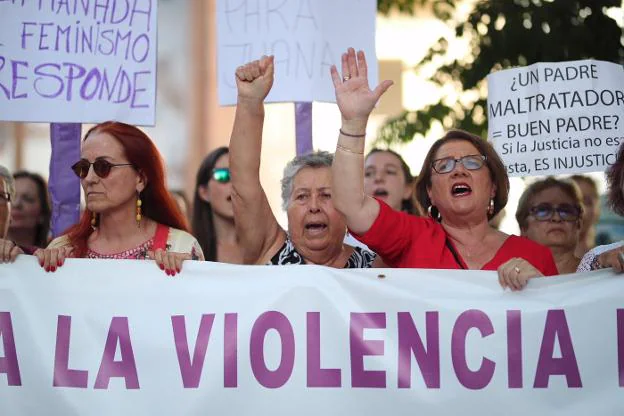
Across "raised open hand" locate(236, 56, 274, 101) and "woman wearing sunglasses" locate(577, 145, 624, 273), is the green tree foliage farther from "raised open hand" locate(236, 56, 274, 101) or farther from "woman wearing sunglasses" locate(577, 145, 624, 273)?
"raised open hand" locate(236, 56, 274, 101)

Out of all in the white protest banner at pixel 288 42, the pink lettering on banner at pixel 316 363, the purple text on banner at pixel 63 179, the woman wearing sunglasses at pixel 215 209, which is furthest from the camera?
the woman wearing sunglasses at pixel 215 209

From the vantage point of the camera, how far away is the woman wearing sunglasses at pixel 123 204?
14.4ft

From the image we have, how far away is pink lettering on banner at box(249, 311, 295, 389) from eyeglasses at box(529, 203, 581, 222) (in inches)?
78.2

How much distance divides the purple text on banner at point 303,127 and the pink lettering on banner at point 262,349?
1652 mm

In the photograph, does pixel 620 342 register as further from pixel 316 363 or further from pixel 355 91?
pixel 355 91

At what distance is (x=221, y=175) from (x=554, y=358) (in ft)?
8.89

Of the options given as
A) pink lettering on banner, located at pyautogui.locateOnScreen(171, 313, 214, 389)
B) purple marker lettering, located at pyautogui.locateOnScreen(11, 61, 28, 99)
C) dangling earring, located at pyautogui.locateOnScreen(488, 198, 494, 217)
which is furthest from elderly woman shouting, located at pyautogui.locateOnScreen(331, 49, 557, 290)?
purple marker lettering, located at pyautogui.locateOnScreen(11, 61, 28, 99)

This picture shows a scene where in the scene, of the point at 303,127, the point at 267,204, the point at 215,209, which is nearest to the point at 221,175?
the point at 215,209

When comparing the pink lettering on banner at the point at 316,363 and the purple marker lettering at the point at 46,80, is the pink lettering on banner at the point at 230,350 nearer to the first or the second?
the pink lettering on banner at the point at 316,363

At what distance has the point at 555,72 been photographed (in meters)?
5.04

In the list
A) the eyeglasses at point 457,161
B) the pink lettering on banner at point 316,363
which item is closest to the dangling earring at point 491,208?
the eyeglasses at point 457,161

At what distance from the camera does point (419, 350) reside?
3783mm

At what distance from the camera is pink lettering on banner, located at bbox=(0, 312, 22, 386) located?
3896 mm

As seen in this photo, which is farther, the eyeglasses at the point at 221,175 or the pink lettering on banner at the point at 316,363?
the eyeglasses at the point at 221,175
